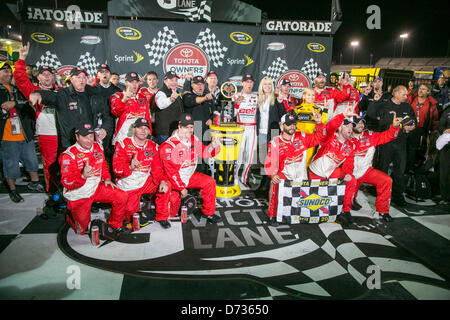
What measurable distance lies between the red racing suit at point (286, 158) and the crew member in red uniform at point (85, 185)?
1936mm

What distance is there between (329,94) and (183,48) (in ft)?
12.1

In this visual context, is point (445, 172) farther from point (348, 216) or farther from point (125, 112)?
point (125, 112)

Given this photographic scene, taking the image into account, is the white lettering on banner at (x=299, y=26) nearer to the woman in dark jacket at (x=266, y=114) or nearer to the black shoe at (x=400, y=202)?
the woman in dark jacket at (x=266, y=114)

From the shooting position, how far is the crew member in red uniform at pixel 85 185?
319cm

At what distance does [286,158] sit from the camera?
3.83 meters

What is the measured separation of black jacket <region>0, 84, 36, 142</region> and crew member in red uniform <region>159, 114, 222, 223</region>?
2.42 metres

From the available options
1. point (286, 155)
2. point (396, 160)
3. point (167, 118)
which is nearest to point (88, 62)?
point (167, 118)

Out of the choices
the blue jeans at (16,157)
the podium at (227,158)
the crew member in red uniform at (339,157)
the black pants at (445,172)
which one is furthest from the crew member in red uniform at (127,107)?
the black pants at (445,172)

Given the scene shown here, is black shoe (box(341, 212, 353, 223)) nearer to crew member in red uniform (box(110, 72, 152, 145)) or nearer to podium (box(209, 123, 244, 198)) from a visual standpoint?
podium (box(209, 123, 244, 198))

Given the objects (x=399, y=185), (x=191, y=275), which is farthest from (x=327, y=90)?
(x=191, y=275)

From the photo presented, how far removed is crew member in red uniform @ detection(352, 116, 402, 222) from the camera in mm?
3939

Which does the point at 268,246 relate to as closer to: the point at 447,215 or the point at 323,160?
the point at 323,160

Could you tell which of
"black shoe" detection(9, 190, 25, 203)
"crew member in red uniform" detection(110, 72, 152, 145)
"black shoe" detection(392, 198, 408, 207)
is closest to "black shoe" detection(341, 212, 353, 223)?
"black shoe" detection(392, 198, 408, 207)

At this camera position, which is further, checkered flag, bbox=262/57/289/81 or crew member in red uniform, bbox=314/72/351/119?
checkered flag, bbox=262/57/289/81
